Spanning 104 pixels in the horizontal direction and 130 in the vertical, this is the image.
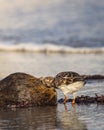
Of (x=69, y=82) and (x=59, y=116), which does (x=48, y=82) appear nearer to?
(x=69, y=82)

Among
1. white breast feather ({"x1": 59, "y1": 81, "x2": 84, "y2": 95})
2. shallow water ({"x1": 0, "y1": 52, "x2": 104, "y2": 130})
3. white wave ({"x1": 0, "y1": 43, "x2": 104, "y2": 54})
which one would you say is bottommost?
shallow water ({"x1": 0, "y1": 52, "x2": 104, "y2": 130})

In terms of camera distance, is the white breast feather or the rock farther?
the white breast feather

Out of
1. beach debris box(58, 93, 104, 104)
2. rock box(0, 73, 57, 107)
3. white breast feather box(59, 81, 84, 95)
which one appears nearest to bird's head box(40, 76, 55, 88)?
rock box(0, 73, 57, 107)

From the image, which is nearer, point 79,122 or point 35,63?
point 79,122

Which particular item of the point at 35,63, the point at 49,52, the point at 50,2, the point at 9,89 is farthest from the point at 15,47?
the point at 9,89

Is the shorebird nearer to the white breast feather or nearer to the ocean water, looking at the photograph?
the white breast feather

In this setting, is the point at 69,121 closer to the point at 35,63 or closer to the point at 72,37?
the point at 35,63
